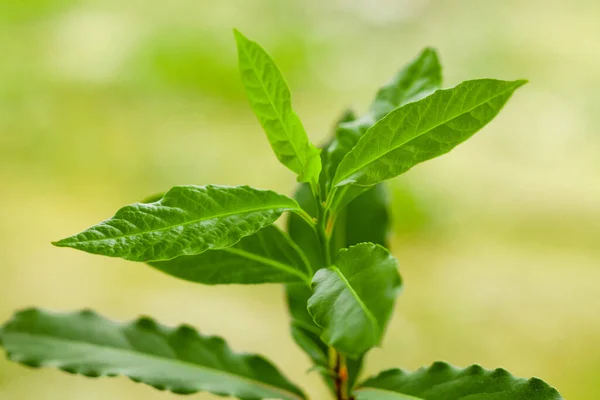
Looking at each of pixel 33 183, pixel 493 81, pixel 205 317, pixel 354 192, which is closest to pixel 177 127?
pixel 33 183

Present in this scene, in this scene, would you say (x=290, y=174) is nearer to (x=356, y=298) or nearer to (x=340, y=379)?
(x=340, y=379)

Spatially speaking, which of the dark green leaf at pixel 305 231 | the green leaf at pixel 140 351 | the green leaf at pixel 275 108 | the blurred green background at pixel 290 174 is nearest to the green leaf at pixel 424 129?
the green leaf at pixel 275 108

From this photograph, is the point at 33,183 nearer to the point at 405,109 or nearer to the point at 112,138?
the point at 112,138

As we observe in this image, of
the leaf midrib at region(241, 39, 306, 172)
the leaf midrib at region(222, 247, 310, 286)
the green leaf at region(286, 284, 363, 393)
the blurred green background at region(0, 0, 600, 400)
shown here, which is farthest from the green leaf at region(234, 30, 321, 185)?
the blurred green background at region(0, 0, 600, 400)

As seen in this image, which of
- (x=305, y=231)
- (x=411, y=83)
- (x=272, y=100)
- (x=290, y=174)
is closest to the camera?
(x=272, y=100)

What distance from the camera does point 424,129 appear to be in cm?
48

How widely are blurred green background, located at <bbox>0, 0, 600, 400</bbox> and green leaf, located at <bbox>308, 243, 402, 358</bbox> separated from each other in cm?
74

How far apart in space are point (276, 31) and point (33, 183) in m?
0.91

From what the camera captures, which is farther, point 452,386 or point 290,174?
point 290,174

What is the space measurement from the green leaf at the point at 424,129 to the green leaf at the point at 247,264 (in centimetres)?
13

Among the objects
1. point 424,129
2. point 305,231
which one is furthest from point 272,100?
point 305,231

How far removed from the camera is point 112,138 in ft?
5.78

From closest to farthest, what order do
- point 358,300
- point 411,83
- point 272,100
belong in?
1. point 358,300
2. point 272,100
3. point 411,83

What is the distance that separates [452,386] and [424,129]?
0.76ft
